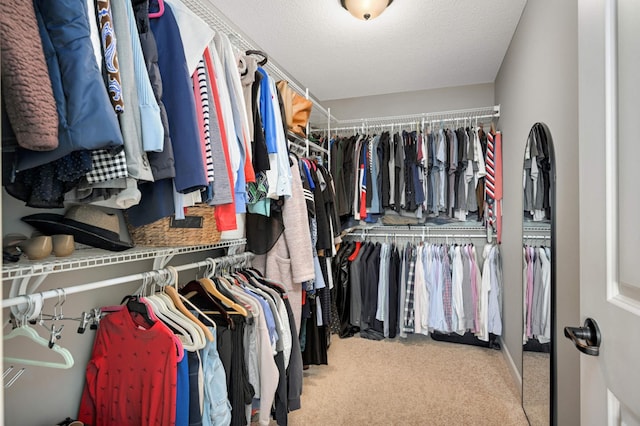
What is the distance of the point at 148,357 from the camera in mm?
1209

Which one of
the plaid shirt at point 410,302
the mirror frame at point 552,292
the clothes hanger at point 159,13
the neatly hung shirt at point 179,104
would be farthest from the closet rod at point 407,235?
the clothes hanger at point 159,13

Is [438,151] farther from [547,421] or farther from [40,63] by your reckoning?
[40,63]

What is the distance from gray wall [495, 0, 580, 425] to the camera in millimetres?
1320

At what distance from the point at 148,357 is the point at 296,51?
7.67 feet

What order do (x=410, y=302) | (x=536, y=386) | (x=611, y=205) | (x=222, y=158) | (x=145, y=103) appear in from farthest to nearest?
(x=410, y=302) < (x=536, y=386) < (x=222, y=158) < (x=145, y=103) < (x=611, y=205)

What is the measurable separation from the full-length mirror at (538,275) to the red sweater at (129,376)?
163cm

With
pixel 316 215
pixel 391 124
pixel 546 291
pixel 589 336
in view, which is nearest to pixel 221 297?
pixel 316 215

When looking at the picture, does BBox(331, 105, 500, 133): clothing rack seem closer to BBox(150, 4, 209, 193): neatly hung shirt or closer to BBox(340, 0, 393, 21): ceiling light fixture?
BBox(340, 0, 393, 21): ceiling light fixture

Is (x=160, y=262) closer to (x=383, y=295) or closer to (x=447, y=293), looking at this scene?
(x=383, y=295)

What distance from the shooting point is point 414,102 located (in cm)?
347

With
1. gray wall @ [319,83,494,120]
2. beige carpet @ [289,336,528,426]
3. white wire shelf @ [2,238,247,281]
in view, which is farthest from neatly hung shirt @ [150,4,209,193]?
gray wall @ [319,83,494,120]

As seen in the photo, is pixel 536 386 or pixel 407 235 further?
pixel 407 235

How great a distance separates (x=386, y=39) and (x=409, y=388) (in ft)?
8.13

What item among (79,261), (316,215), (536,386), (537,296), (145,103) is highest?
(145,103)
